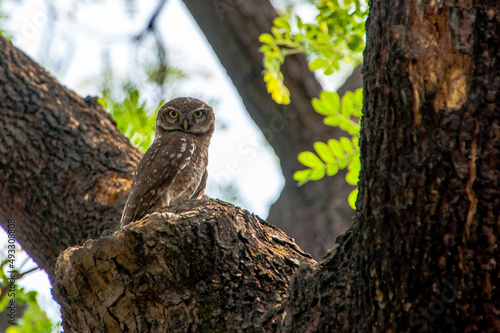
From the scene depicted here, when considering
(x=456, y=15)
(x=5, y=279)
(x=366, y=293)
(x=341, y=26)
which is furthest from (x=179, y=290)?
(x=341, y=26)

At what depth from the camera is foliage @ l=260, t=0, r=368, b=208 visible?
11.5ft

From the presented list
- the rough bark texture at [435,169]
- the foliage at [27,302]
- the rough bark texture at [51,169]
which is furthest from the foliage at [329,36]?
the foliage at [27,302]

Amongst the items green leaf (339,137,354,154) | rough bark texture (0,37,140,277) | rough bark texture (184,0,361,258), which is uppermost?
rough bark texture (184,0,361,258)

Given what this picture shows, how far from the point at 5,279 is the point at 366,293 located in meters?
2.82

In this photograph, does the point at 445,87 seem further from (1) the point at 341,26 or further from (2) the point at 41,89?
(2) the point at 41,89

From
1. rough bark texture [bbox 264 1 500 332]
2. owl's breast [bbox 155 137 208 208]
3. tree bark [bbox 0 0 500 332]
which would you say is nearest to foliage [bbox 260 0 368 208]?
owl's breast [bbox 155 137 208 208]

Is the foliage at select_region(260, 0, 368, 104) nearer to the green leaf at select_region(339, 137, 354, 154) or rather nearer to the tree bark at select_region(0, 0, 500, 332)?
the green leaf at select_region(339, 137, 354, 154)

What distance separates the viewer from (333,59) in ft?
13.1

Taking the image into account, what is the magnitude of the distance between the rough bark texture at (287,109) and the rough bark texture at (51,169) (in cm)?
291

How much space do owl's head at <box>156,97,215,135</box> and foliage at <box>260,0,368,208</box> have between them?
3.52 feet

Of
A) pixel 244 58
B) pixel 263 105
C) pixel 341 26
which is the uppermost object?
pixel 244 58

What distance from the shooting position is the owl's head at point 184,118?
493cm

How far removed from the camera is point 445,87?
1676 mm

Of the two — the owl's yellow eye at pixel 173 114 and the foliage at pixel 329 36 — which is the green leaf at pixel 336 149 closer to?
the foliage at pixel 329 36
